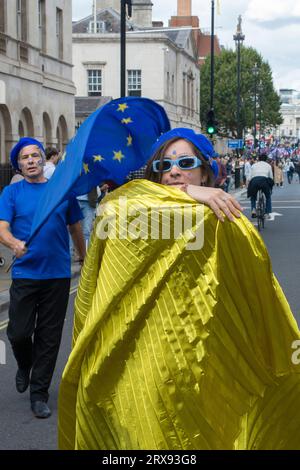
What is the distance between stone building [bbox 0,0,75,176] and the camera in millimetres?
26188

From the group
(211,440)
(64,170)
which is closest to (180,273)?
(211,440)

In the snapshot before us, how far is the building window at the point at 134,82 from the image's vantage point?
63.8 m

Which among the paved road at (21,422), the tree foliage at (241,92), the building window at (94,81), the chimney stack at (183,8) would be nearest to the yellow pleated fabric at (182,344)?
the paved road at (21,422)

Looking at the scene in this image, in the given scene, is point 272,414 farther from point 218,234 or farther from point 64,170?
point 64,170

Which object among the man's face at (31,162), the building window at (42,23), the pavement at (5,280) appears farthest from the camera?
the building window at (42,23)

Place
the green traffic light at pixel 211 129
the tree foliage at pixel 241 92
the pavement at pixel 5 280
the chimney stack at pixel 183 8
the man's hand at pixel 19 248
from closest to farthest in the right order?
the man's hand at pixel 19 248, the pavement at pixel 5 280, the green traffic light at pixel 211 129, the tree foliage at pixel 241 92, the chimney stack at pixel 183 8

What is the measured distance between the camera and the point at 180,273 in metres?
2.94

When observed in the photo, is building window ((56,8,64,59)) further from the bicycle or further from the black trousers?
the black trousers

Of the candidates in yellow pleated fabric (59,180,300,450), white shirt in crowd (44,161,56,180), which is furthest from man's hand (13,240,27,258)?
white shirt in crowd (44,161,56,180)

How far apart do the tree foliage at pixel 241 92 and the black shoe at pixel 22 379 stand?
275 ft

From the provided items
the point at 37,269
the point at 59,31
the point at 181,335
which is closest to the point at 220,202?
the point at 181,335

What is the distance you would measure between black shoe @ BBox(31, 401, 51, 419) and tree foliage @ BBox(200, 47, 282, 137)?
3314 inches

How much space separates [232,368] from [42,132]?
2786 centimetres

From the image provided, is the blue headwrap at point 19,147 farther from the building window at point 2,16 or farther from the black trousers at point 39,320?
the building window at point 2,16
